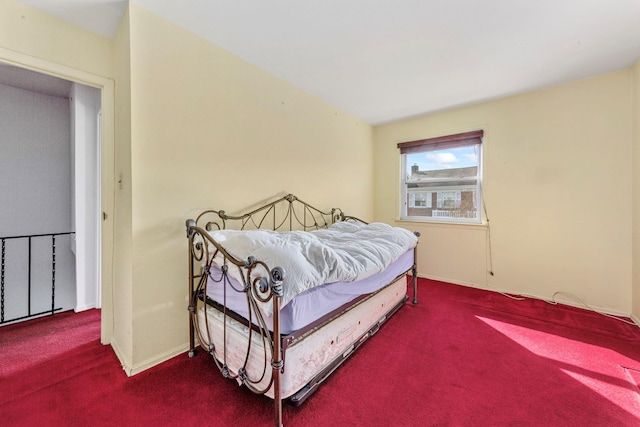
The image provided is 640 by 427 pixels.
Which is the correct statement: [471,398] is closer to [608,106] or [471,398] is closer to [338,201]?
[338,201]

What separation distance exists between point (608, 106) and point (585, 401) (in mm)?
2583

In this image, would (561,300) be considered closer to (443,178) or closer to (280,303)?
(443,178)

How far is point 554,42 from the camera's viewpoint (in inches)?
72.8

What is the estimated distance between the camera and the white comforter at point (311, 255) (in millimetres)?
1120

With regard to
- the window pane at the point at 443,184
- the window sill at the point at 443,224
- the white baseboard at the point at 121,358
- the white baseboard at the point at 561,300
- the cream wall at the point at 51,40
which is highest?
the cream wall at the point at 51,40

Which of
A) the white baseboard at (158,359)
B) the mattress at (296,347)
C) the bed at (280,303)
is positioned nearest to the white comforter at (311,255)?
the bed at (280,303)

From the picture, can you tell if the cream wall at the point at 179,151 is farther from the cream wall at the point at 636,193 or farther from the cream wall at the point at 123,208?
the cream wall at the point at 636,193

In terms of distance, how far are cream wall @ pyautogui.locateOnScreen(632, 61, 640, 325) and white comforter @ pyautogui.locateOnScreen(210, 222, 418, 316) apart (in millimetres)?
2007

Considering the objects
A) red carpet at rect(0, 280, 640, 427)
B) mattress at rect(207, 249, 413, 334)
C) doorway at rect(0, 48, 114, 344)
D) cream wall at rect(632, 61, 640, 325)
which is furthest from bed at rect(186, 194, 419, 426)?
cream wall at rect(632, 61, 640, 325)

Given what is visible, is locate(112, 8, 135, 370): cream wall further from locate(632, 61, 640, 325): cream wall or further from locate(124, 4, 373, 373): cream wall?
locate(632, 61, 640, 325): cream wall

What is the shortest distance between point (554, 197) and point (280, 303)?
10.1 ft

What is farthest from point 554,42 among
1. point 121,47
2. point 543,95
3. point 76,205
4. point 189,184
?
point 76,205

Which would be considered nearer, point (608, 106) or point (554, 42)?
point (554, 42)

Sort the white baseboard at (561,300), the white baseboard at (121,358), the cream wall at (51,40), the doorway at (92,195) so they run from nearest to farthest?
the cream wall at (51,40), the white baseboard at (121,358), the doorway at (92,195), the white baseboard at (561,300)
